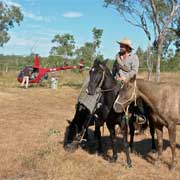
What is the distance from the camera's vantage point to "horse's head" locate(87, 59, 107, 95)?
18.1ft

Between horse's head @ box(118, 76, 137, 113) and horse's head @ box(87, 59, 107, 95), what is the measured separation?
417 millimetres

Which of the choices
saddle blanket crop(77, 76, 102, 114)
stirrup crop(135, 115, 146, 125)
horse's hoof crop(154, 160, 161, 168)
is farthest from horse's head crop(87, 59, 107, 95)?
horse's hoof crop(154, 160, 161, 168)

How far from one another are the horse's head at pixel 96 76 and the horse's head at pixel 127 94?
1.37 feet

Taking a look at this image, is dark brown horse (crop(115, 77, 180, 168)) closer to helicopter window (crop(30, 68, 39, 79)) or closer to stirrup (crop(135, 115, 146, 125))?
stirrup (crop(135, 115, 146, 125))

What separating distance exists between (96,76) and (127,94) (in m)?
0.62

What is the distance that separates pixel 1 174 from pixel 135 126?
121 inches

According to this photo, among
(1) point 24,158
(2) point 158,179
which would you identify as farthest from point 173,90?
(1) point 24,158

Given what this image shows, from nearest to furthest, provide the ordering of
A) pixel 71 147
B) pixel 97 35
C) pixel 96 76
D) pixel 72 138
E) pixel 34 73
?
pixel 96 76, pixel 71 147, pixel 72 138, pixel 34 73, pixel 97 35

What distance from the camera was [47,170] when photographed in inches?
221

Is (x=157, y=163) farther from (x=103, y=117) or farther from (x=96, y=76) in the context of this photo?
(x=96, y=76)

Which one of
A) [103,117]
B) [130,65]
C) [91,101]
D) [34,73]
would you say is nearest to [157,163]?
[103,117]

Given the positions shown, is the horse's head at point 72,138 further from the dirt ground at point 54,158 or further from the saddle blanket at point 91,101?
the saddle blanket at point 91,101

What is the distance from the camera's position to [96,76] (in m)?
5.57

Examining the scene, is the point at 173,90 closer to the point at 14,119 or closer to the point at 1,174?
the point at 1,174
